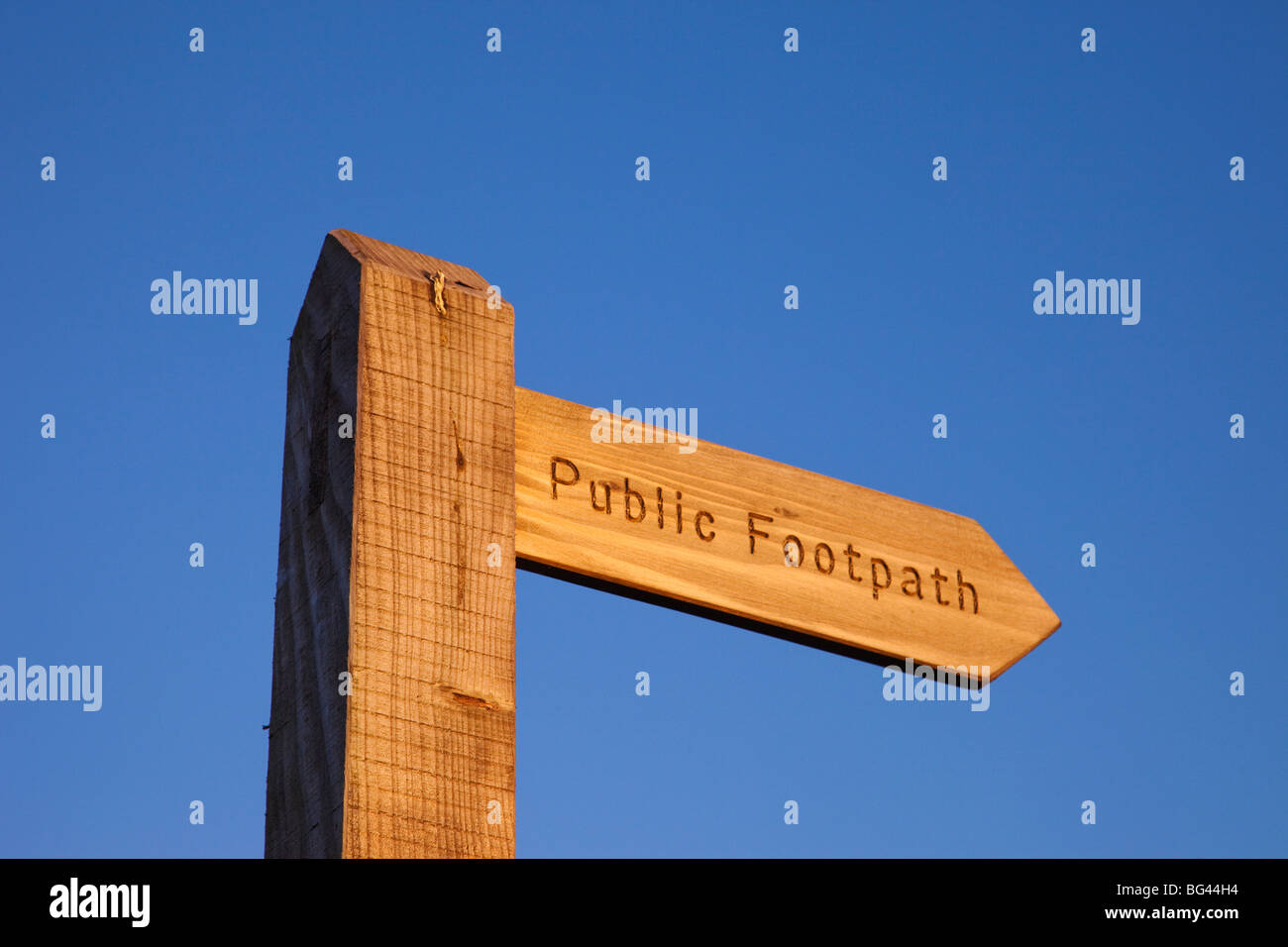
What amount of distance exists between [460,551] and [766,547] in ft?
1.90

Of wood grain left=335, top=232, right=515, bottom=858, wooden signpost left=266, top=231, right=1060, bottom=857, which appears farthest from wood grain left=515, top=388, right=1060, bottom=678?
wood grain left=335, top=232, right=515, bottom=858

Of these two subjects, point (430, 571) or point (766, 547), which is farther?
point (766, 547)

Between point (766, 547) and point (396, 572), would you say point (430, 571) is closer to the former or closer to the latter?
point (396, 572)

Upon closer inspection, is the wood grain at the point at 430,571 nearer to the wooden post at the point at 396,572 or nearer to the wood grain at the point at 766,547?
the wooden post at the point at 396,572

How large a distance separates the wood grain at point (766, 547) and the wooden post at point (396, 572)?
12 cm

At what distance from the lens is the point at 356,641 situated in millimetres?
1928

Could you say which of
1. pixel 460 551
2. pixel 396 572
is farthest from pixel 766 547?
pixel 396 572

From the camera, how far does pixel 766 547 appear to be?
2484 mm

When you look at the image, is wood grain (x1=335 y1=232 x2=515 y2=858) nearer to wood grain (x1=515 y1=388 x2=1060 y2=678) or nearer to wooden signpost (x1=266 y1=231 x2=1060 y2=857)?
wooden signpost (x1=266 y1=231 x2=1060 y2=857)

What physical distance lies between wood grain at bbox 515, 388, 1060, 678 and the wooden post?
0.41 feet
